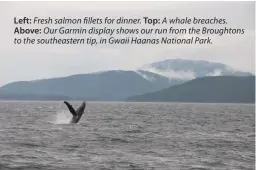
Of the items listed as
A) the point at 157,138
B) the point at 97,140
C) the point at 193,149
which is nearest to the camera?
the point at 193,149

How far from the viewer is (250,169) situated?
854 inches

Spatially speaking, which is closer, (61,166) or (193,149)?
(61,166)

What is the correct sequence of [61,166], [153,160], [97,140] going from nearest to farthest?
[61,166] < [153,160] < [97,140]

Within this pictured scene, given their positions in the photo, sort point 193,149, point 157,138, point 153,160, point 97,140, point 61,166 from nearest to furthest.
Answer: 1. point 61,166
2. point 153,160
3. point 193,149
4. point 97,140
5. point 157,138

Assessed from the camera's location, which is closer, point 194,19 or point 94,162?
point 94,162

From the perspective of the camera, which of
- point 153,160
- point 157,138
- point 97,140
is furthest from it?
point 157,138

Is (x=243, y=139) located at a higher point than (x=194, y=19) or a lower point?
lower

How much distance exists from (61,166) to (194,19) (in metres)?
9.65

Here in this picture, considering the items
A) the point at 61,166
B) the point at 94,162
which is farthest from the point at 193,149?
the point at 61,166

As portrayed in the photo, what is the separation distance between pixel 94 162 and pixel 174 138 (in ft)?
41.9

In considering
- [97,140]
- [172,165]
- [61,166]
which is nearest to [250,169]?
[172,165]

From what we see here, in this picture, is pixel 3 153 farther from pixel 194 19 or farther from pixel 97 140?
pixel 194 19

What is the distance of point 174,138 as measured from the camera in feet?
110

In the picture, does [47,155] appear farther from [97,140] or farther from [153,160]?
[97,140]
